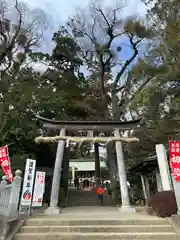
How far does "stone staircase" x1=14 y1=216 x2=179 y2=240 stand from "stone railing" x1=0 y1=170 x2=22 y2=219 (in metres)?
0.65

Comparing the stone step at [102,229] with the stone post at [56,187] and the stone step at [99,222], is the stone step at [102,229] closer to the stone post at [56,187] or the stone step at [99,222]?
the stone step at [99,222]

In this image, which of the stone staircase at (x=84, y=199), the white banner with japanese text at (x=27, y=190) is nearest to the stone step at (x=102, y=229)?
the white banner with japanese text at (x=27, y=190)

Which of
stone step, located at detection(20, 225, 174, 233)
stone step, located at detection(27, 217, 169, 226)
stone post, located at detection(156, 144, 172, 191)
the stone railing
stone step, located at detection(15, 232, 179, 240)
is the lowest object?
stone step, located at detection(15, 232, 179, 240)

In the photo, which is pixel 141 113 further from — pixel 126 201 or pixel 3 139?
pixel 3 139

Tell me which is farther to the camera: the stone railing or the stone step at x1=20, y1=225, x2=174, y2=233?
the stone railing

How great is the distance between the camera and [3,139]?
15422 mm

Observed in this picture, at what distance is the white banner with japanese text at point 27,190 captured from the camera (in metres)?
8.71

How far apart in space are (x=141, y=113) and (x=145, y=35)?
712 cm

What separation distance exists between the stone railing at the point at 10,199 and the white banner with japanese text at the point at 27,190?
719mm

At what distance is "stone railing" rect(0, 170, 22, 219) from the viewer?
763 cm

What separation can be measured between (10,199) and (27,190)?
1234 millimetres

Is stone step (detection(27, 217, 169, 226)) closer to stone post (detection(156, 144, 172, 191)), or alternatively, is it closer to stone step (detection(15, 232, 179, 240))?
stone step (detection(15, 232, 179, 240))

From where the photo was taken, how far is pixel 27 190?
897 cm

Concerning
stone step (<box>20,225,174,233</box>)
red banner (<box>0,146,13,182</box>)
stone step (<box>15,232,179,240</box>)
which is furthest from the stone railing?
red banner (<box>0,146,13,182</box>)
